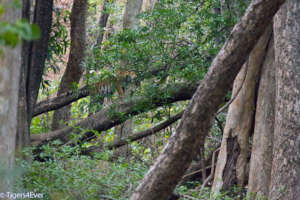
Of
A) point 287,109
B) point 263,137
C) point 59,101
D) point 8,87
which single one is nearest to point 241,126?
point 263,137

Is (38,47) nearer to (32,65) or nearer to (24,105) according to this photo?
(32,65)

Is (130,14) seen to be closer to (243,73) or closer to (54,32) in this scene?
(54,32)

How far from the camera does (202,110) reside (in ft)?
15.1

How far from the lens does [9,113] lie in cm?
304

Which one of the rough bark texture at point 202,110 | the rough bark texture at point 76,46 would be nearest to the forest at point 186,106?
the rough bark texture at point 202,110

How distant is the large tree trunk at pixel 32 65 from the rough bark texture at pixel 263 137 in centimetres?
369

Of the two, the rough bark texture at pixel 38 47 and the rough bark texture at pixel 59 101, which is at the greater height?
the rough bark texture at pixel 38 47

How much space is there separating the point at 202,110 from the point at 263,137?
2.81 m

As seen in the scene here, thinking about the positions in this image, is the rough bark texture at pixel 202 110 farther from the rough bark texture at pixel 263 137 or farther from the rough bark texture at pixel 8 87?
the rough bark texture at pixel 263 137

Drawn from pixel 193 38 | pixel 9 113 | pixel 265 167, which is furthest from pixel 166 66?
pixel 9 113

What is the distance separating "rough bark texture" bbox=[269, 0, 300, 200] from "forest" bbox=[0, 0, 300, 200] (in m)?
0.01

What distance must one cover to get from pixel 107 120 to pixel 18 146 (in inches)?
108

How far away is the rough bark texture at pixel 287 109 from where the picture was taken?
618cm

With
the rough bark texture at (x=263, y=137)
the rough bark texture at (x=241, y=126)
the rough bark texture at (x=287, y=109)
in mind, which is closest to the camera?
the rough bark texture at (x=287, y=109)
